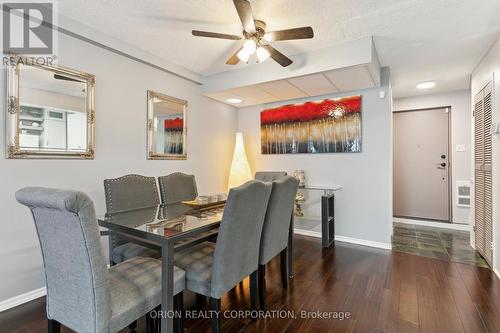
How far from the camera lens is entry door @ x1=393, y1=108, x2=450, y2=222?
433cm

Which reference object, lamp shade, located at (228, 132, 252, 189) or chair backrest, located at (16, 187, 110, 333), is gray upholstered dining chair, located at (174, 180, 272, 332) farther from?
lamp shade, located at (228, 132, 252, 189)

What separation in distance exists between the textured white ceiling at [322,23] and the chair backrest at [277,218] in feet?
4.77

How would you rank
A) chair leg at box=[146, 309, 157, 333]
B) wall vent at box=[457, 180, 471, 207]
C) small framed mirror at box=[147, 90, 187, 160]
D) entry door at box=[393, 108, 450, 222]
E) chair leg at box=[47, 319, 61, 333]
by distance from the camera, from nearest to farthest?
chair leg at box=[47, 319, 61, 333], chair leg at box=[146, 309, 157, 333], small framed mirror at box=[147, 90, 187, 160], wall vent at box=[457, 180, 471, 207], entry door at box=[393, 108, 450, 222]

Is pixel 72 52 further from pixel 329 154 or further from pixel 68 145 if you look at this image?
pixel 329 154

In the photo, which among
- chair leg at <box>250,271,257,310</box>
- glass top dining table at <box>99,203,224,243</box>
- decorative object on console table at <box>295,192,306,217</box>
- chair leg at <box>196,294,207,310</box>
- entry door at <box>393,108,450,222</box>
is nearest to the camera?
glass top dining table at <box>99,203,224,243</box>

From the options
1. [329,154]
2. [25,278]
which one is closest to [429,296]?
[329,154]

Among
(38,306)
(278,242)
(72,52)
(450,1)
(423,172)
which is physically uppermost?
(450,1)

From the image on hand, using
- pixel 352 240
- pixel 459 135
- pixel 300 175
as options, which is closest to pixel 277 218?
pixel 300 175

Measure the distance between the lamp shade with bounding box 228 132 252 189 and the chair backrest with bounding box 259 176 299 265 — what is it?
1858 mm

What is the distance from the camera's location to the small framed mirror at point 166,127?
3.01 m

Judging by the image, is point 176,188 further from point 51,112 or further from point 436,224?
point 436,224

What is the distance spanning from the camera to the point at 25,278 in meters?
2.04

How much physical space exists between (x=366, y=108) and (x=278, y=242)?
2.37m

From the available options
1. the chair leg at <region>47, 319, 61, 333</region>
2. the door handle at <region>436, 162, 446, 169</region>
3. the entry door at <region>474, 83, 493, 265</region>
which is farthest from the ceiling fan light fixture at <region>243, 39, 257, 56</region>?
the door handle at <region>436, 162, 446, 169</region>
